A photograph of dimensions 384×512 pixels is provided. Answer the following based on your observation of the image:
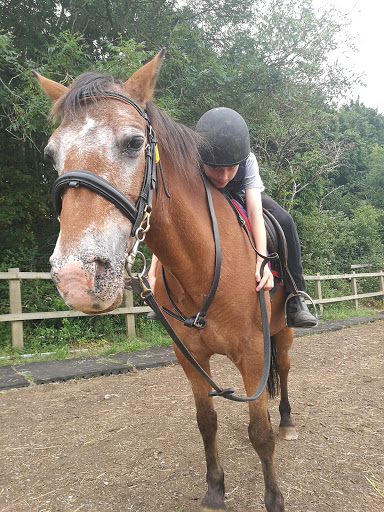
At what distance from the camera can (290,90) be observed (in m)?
9.55

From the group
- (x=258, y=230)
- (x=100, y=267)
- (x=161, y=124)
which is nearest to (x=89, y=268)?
(x=100, y=267)

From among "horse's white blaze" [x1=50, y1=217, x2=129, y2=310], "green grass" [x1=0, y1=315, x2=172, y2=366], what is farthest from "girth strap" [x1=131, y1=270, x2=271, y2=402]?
"green grass" [x1=0, y1=315, x2=172, y2=366]

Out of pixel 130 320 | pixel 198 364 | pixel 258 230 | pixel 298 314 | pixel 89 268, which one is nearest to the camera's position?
pixel 89 268

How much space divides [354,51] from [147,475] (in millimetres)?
13208

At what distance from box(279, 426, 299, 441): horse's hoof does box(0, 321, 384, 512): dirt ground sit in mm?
66

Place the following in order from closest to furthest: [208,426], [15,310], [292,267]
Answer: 1. [208,426]
2. [292,267]
3. [15,310]

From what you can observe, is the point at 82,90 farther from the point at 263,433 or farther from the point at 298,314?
the point at 298,314

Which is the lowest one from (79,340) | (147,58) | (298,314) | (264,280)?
(79,340)

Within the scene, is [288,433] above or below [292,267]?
below

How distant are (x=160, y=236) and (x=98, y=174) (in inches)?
22.3

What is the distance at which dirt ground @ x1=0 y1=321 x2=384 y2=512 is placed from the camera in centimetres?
257

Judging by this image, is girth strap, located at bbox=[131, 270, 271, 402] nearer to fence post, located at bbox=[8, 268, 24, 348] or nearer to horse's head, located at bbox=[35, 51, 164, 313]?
horse's head, located at bbox=[35, 51, 164, 313]

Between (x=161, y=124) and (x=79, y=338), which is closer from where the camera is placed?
(x=161, y=124)

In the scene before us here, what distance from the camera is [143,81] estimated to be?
5.86 feet
